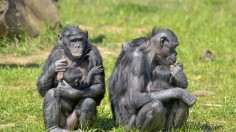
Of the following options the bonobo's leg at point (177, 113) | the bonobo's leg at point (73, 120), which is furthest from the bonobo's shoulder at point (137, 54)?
the bonobo's leg at point (73, 120)

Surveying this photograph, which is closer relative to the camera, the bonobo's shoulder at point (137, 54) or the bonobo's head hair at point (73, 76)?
the bonobo's head hair at point (73, 76)

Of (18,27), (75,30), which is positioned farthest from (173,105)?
(18,27)

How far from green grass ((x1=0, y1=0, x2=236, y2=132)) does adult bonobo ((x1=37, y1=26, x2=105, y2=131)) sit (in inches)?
13.5

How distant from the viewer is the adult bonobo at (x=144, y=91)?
7.37 m

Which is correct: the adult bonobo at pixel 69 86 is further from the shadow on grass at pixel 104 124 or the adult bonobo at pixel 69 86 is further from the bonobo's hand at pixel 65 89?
the shadow on grass at pixel 104 124

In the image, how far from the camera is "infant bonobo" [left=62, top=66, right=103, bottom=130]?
23.8ft

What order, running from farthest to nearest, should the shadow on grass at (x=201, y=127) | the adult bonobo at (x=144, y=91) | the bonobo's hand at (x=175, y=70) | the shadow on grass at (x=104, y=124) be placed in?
the shadow on grass at (x=104, y=124) < the shadow on grass at (x=201, y=127) < the bonobo's hand at (x=175, y=70) < the adult bonobo at (x=144, y=91)

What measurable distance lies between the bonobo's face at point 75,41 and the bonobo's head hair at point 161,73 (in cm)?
91

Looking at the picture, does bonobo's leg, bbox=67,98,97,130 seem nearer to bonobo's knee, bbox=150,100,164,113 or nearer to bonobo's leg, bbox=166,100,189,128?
bonobo's knee, bbox=150,100,164,113

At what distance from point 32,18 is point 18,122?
5274 mm

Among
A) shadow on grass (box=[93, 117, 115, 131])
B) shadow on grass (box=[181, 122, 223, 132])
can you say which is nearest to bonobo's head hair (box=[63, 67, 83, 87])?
shadow on grass (box=[93, 117, 115, 131])

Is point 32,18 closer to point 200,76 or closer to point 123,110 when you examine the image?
point 200,76

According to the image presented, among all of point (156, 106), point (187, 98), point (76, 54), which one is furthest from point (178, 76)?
point (76, 54)

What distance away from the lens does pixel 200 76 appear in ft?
37.6
